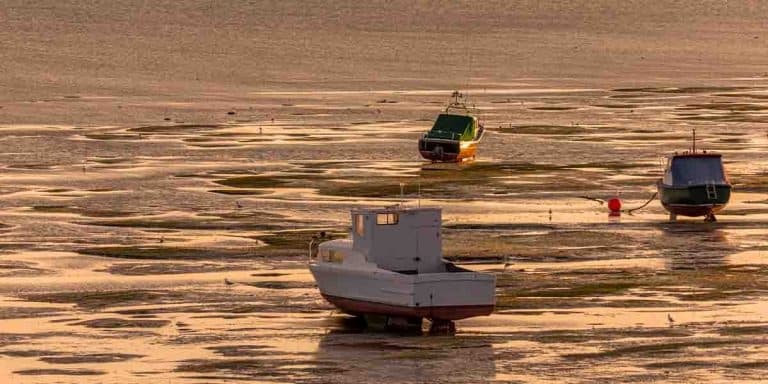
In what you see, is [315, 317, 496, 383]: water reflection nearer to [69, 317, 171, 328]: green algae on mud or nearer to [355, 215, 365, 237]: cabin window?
[355, 215, 365, 237]: cabin window

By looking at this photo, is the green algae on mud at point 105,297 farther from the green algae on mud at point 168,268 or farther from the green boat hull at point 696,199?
the green boat hull at point 696,199

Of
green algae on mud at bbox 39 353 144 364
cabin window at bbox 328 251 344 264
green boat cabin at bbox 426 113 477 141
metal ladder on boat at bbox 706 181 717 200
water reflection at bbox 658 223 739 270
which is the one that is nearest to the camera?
green algae on mud at bbox 39 353 144 364

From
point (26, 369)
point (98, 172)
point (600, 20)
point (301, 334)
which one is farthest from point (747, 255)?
point (600, 20)

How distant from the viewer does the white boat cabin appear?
44.7m

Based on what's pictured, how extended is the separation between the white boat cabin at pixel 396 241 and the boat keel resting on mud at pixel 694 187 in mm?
19764

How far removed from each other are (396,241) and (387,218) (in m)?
0.51

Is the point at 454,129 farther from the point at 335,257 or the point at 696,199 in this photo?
the point at 335,257

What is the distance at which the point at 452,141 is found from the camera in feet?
268

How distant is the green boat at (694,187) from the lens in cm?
6328

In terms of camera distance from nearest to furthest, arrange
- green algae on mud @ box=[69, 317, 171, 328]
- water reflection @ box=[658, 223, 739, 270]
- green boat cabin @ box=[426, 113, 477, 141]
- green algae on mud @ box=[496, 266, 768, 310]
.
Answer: green algae on mud @ box=[69, 317, 171, 328]
green algae on mud @ box=[496, 266, 768, 310]
water reflection @ box=[658, 223, 739, 270]
green boat cabin @ box=[426, 113, 477, 141]

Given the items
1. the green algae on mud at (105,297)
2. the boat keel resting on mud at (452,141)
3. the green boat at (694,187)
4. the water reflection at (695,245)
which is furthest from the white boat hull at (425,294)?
the boat keel resting on mud at (452,141)

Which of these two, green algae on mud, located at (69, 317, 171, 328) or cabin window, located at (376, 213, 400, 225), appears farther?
cabin window, located at (376, 213, 400, 225)

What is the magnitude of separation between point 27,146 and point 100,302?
123 ft

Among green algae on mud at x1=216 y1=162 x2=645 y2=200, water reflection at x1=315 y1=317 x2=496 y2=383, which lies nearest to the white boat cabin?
water reflection at x1=315 y1=317 x2=496 y2=383
